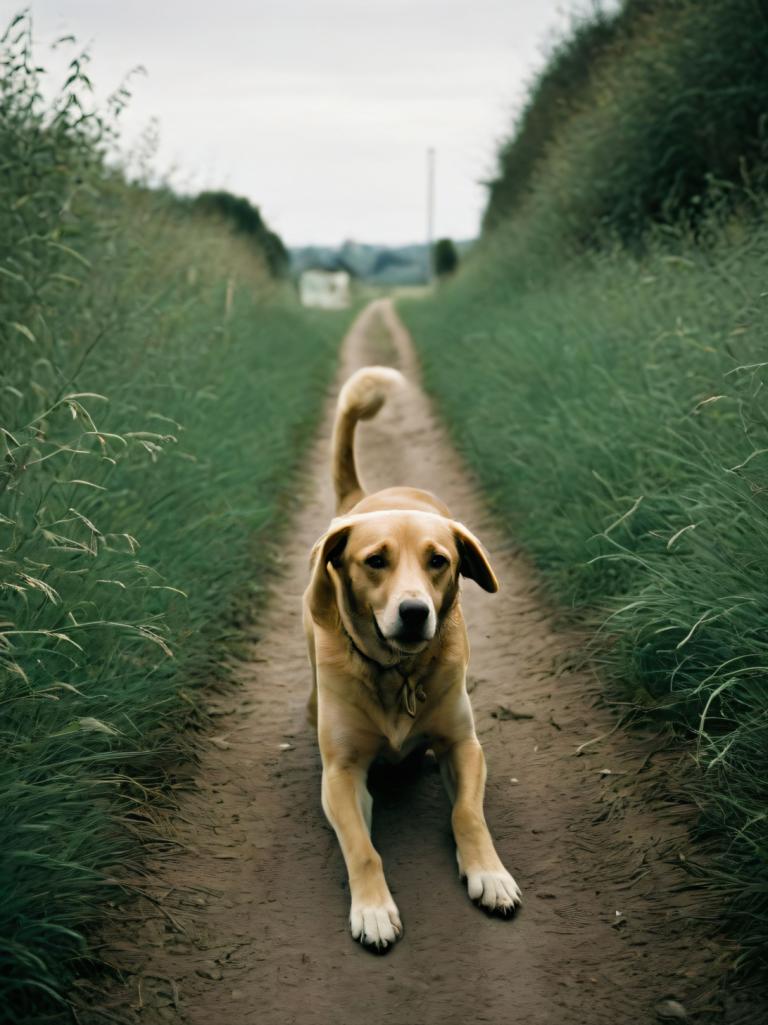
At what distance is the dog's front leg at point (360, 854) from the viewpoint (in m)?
2.43

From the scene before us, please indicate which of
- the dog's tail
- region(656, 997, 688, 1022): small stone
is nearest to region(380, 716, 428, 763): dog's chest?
region(656, 997, 688, 1022): small stone

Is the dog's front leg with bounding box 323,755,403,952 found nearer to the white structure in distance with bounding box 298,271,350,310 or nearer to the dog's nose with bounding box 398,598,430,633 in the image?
the dog's nose with bounding box 398,598,430,633

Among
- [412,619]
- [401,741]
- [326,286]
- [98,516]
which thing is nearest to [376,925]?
[401,741]

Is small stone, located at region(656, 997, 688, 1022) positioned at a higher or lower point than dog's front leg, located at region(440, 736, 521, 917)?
lower

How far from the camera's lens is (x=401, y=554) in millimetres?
2812

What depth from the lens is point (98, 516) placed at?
366 centimetres

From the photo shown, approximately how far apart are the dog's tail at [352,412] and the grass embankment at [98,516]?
2.42ft

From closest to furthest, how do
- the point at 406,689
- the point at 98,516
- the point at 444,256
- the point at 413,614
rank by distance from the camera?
the point at 413,614
the point at 406,689
the point at 98,516
the point at 444,256

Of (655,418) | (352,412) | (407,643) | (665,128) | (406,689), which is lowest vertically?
(406,689)

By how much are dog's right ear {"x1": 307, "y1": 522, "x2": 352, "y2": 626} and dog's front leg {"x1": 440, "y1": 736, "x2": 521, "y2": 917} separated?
611 millimetres

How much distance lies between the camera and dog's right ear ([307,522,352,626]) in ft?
9.59

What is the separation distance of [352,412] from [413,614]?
5.42ft

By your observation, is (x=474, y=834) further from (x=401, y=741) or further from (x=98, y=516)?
(x=98, y=516)

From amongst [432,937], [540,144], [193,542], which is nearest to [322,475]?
[193,542]
